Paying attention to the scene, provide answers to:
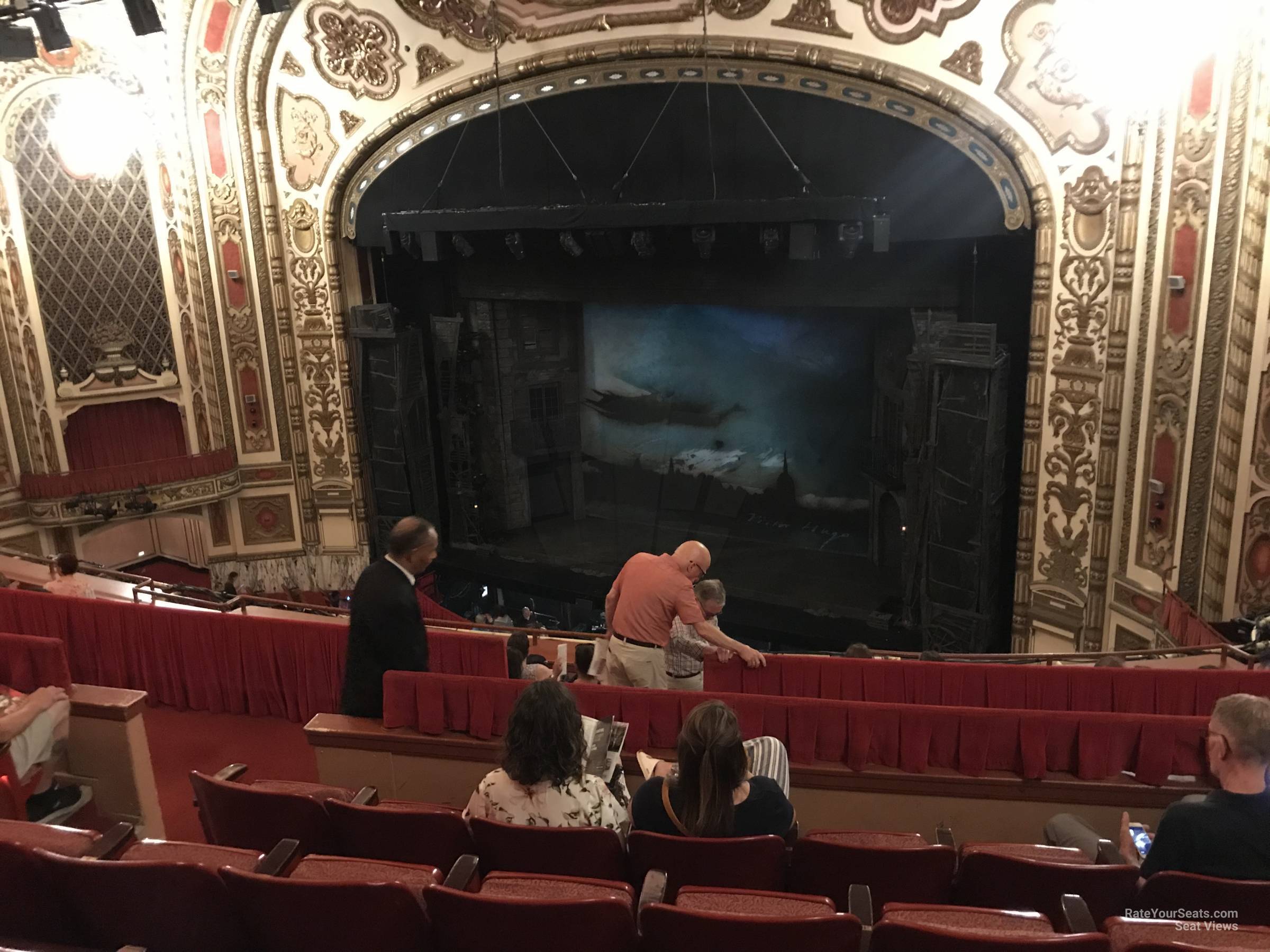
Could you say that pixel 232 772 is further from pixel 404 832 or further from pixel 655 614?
pixel 655 614

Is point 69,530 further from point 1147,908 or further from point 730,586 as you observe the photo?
point 1147,908

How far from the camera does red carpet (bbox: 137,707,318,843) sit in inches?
185

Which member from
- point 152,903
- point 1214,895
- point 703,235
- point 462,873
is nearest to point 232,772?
point 152,903

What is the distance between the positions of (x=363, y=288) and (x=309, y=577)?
360cm

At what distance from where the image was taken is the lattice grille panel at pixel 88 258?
1021cm

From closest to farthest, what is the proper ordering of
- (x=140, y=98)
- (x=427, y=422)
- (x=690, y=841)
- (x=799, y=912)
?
(x=799, y=912) < (x=690, y=841) < (x=140, y=98) < (x=427, y=422)

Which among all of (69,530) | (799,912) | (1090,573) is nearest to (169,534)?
(69,530)

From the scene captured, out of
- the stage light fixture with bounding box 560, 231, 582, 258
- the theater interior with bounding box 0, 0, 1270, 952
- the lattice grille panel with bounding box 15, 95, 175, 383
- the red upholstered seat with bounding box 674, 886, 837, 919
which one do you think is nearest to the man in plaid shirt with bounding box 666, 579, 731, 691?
the theater interior with bounding box 0, 0, 1270, 952

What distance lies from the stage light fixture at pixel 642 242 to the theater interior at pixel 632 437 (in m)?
0.05

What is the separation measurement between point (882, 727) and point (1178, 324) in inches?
204

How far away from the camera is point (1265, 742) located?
2439 millimetres

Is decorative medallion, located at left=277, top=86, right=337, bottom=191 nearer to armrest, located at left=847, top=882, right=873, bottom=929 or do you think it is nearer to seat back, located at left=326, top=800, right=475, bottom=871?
seat back, located at left=326, top=800, right=475, bottom=871

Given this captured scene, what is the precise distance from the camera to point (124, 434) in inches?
453

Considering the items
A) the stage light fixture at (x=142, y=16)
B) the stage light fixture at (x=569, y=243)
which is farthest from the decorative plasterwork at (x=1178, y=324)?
the stage light fixture at (x=142, y=16)
